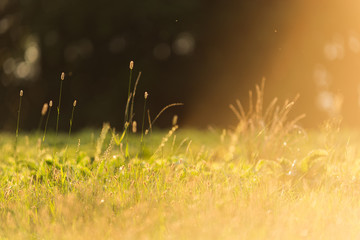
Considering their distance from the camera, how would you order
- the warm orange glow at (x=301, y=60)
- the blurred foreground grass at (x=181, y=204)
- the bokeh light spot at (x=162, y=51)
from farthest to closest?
1. the bokeh light spot at (x=162, y=51)
2. the warm orange glow at (x=301, y=60)
3. the blurred foreground grass at (x=181, y=204)

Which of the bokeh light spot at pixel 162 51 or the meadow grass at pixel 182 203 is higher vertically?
the bokeh light spot at pixel 162 51

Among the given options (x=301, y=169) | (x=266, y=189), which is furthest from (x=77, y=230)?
(x=301, y=169)

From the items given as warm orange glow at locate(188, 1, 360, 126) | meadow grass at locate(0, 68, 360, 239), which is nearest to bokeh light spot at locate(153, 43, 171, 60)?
warm orange glow at locate(188, 1, 360, 126)

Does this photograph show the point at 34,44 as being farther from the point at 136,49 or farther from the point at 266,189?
the point at 266,189

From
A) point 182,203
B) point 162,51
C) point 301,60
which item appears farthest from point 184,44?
point 182,203

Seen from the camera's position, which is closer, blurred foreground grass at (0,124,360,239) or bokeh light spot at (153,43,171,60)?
blurred foreground grass at (0,124,360,239)

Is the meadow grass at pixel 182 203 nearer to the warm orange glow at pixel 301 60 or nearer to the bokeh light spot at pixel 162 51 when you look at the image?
the warm orange glow at pixel 301 60

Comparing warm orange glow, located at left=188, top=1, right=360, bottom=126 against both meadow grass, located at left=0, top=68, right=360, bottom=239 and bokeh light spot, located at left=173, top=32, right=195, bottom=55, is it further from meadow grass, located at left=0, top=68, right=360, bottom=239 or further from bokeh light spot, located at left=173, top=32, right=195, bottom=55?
meadow grass, located at left=0, top=68, right=360, bottom=239

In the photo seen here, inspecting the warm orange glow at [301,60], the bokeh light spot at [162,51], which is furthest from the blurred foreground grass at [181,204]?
the bokeh light spot at [162,51]

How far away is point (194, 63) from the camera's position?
13953mm

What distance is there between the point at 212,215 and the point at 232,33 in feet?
34.4

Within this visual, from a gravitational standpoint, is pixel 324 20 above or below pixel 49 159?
above

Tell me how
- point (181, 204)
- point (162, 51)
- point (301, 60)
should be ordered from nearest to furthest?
point (181, 204)
point (301, 60)
point (162, 51)

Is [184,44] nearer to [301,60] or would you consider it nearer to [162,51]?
[162,51]
